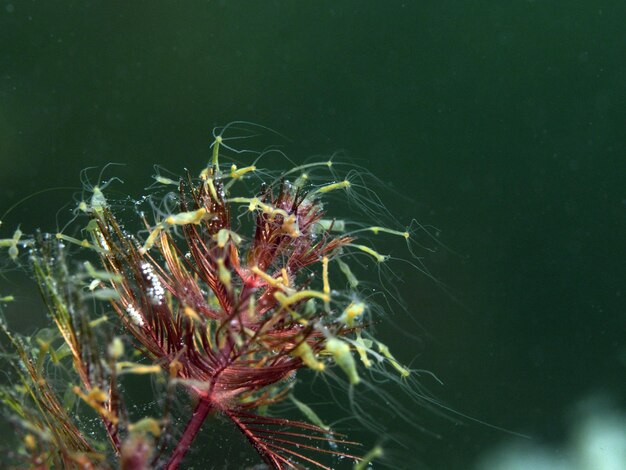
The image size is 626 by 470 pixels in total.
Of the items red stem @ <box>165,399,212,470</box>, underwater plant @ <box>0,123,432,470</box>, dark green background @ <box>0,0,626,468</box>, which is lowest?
dark green background @ <box>0,0,626,468</box>

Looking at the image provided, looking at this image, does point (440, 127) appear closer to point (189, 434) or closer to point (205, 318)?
point (205, 318)

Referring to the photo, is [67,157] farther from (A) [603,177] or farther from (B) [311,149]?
(A) [603,177]

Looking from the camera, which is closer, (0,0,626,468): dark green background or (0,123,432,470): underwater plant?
(0,123,432,470): underwater plant

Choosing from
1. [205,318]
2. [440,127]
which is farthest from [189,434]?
[440,127]

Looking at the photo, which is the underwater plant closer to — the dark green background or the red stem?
the red stem

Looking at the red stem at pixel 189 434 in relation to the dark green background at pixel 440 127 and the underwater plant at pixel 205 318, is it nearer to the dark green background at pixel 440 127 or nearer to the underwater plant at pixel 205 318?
the underwater plant at pixel 205 318

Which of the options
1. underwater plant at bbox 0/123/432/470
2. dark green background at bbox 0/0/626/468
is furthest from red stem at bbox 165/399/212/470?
dark green background at bbox 0/0/626/468
